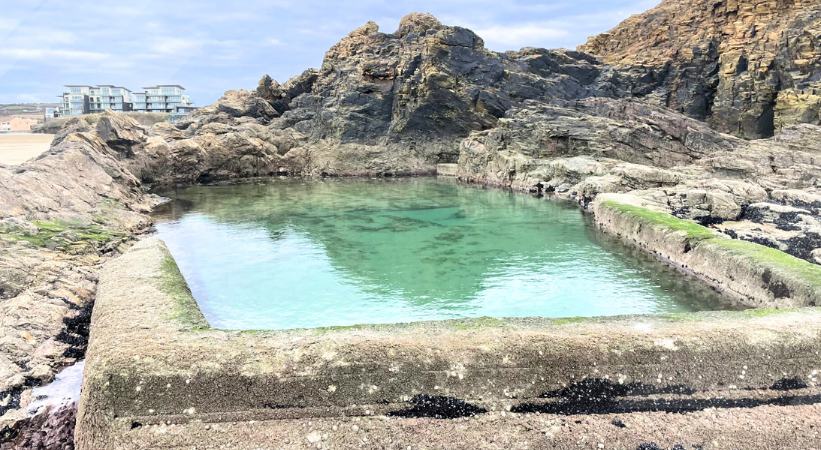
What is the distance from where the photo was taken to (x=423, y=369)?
7.14 meters

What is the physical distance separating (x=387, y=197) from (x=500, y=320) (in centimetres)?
2916

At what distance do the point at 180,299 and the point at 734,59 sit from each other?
57868mm

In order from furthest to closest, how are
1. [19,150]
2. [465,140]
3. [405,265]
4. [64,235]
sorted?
[19,150] < [465,140] < [405,265] < [64,235]

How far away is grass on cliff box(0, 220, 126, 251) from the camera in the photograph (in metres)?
14.8

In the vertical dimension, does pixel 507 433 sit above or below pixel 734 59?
below

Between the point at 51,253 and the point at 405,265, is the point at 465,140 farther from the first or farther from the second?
the point at 51,253

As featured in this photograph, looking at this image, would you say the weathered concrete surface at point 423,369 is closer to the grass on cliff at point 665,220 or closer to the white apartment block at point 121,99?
the grass on cliff at point 665,220

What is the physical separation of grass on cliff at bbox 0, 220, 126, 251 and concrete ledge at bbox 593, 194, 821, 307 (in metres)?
18.4

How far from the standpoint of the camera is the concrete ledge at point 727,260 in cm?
1137

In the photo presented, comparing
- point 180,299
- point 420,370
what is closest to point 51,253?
point 180,299

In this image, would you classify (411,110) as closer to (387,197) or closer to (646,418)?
(387,197)

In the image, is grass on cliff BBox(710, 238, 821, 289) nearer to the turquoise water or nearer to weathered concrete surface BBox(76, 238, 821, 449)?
the turquoise water

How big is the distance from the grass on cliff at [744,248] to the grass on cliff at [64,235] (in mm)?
18650

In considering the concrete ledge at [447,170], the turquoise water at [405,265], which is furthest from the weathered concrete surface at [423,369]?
the concrete ledge at [447,170]
